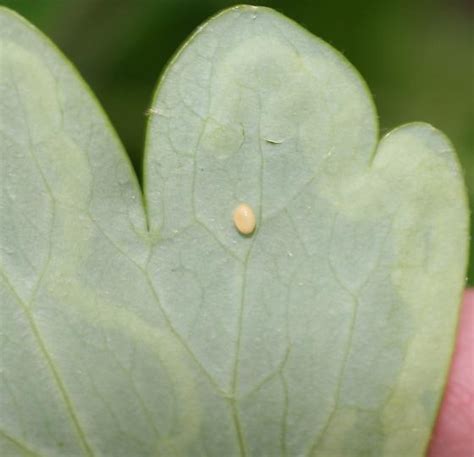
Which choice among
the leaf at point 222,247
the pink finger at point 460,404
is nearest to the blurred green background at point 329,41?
the pink finger at point 460,404

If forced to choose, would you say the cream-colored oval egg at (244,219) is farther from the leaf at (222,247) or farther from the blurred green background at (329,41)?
the blurred green background at (329,41)

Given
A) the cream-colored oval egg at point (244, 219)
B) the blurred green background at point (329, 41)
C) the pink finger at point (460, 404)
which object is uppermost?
the cream-colored oval egg at point (244, 219)

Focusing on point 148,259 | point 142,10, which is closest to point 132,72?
point 142,10

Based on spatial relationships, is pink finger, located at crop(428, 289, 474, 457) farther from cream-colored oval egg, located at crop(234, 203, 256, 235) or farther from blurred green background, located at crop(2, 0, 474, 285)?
blurred green background, located at crop(2, 0, 474, 285)

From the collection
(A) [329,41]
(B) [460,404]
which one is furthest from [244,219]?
(A) [329,41]

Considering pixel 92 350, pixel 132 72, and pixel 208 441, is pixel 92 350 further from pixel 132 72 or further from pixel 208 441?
pixel 132 72

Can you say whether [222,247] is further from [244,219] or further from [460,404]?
[460,404]
